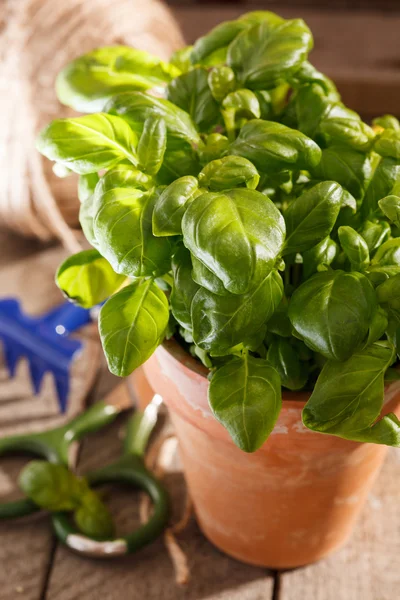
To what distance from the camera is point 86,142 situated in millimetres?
491

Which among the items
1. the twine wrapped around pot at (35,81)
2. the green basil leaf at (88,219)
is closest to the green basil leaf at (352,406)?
the green basil leaf at (88,219)

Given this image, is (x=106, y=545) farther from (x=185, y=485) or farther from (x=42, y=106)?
(x=42, y=106)

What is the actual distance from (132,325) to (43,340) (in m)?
0.50

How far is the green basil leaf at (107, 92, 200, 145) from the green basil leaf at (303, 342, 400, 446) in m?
0.20

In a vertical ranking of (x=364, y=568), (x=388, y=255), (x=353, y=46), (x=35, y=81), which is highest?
(x=388, y=255)

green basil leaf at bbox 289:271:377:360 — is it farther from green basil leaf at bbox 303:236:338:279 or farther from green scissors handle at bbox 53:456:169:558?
green scissors handle at bbox 53:456:169:558

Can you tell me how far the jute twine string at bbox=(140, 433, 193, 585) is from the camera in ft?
2.34

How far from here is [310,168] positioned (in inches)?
19.9

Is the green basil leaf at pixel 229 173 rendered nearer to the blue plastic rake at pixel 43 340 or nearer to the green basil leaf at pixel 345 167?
the green basil leaf at pixel 345 167

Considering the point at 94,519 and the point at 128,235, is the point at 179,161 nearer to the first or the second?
the point at 128,235

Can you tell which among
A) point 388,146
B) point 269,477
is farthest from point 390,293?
point 269,477

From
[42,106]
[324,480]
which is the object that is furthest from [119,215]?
[42,106]

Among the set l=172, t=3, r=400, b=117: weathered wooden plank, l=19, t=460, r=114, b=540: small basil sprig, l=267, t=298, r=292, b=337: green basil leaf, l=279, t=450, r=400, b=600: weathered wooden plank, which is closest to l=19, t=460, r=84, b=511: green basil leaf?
l=19, t=460, r=114, b=540: small basil sprig

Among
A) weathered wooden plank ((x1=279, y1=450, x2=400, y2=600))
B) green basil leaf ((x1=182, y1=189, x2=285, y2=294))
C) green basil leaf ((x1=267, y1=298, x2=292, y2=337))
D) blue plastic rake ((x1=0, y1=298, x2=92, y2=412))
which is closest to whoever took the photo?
green basil leaf ((x1=182, y1=189, x2=285, y2=294))
